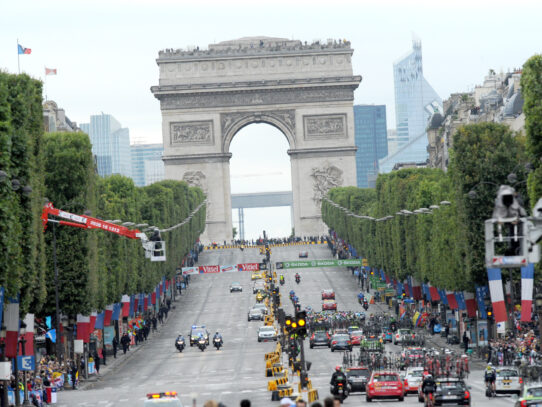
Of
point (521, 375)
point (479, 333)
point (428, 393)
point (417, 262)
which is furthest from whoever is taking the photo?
point (417, 262)

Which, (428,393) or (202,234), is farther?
(202,234)

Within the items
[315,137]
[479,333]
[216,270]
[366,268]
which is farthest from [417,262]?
[315,137]

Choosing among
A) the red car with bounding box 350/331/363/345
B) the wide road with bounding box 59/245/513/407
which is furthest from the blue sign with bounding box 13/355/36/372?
the red car with bounding box 350/331/363/345

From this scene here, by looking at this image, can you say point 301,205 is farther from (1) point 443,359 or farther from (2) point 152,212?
(1) point 443,359

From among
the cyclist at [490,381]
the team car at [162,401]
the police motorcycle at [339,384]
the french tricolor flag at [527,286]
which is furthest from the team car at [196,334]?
the team car at [162,401]

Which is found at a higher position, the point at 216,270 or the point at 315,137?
the point at 315,137

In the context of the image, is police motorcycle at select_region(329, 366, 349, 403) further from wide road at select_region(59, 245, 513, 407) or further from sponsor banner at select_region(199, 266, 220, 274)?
sponsor banner at select_region(199, 266, 220, 274)

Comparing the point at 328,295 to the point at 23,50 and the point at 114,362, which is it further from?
the point at 23,50
